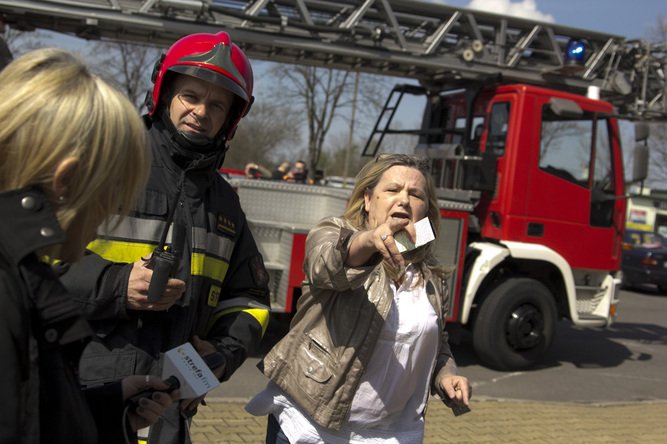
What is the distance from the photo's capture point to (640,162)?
765cm

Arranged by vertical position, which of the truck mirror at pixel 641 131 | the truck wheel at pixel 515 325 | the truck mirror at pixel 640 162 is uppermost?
the truck mirror at pixel 641 131

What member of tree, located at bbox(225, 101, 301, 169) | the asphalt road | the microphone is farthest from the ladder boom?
tree, located at bbox(225, 101, 301, 169)

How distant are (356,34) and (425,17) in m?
0.92

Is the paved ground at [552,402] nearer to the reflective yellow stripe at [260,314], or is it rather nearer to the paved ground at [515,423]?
the paved ground at [515,423]

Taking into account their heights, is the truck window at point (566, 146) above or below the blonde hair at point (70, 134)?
above

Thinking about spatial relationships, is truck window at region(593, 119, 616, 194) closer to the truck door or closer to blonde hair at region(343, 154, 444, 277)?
the truck door

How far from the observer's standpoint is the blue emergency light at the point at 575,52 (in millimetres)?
8172

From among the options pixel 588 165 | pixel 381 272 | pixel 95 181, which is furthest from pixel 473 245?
pixel 95 181

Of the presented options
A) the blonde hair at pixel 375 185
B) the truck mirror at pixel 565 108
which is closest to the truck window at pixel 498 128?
the truck mirror at pixel 565 108

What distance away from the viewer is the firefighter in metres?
1.92

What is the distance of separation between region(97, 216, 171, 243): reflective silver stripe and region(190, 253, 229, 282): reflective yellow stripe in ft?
0.36

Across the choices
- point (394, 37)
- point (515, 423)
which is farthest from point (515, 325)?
point (394, 37)

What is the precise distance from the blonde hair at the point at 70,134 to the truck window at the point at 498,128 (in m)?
6.41

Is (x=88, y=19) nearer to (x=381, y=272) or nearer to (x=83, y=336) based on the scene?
(x=381, y=272)
